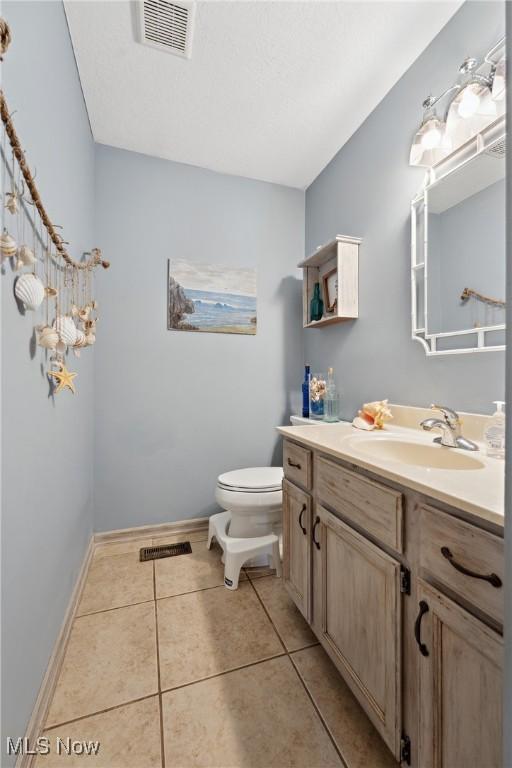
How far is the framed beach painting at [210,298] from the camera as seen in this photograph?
2.13 m

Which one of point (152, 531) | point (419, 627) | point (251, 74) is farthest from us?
point (152, 531)

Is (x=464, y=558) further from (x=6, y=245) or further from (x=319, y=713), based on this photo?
(x=6, y=245)

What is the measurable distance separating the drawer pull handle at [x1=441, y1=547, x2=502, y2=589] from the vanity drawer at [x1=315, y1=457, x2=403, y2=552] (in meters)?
0.13

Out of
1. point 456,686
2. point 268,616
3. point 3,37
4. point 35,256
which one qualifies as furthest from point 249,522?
point 3,37

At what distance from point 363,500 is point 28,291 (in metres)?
1.06

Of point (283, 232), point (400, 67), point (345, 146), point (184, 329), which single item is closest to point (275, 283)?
point (283, 232)

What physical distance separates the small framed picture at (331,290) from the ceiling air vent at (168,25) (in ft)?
4.15

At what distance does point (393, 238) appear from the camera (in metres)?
1.57

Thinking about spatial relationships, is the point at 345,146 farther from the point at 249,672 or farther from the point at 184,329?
the point at 249,672

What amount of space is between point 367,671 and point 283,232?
248 centimetres

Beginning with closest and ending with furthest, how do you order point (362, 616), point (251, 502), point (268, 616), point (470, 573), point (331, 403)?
point (470, 573)
point (362, 616)
point (268, 616)
point (251, 502)
point (331, 403)

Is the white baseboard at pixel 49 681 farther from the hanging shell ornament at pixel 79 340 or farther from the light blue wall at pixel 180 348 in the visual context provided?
the hanging shell ornament at pixel 79 340

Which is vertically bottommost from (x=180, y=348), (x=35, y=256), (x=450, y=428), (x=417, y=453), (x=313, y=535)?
(x=313, y=535)

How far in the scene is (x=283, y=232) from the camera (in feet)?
7.88
